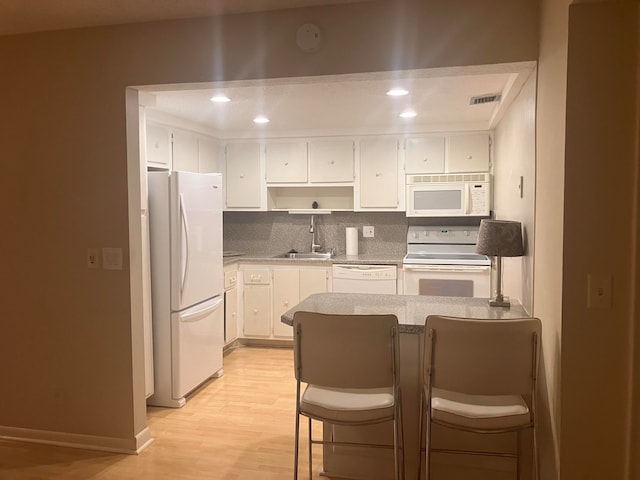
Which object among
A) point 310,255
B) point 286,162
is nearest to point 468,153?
→ point 286,162

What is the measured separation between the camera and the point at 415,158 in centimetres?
510

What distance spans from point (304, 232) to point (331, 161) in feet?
3.05

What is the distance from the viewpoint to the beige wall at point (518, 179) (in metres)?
2.51

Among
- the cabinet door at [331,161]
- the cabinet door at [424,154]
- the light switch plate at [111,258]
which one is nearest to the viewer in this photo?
the light switch plate at [111,258]

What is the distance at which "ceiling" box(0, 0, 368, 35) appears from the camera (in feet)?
7.87

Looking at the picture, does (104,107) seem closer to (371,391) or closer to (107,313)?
(107,313)

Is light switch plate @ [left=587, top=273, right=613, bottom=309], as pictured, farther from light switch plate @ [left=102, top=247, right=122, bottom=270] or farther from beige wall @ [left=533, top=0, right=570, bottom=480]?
light switch plate @ [left=102, top=247, right=122, bottom=270]

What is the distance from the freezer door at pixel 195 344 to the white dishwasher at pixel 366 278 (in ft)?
4.12

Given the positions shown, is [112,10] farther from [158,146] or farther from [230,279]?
[230,279]

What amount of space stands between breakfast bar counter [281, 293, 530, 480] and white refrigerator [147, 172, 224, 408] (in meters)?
1.29

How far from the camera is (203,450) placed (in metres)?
2.94

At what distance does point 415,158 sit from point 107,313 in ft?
11.0

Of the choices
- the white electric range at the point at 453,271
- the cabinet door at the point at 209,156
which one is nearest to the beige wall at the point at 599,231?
the white electric range at the point at 453,271

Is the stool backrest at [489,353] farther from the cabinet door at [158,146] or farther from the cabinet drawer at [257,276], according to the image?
the cabinet drawer at [257,276]
